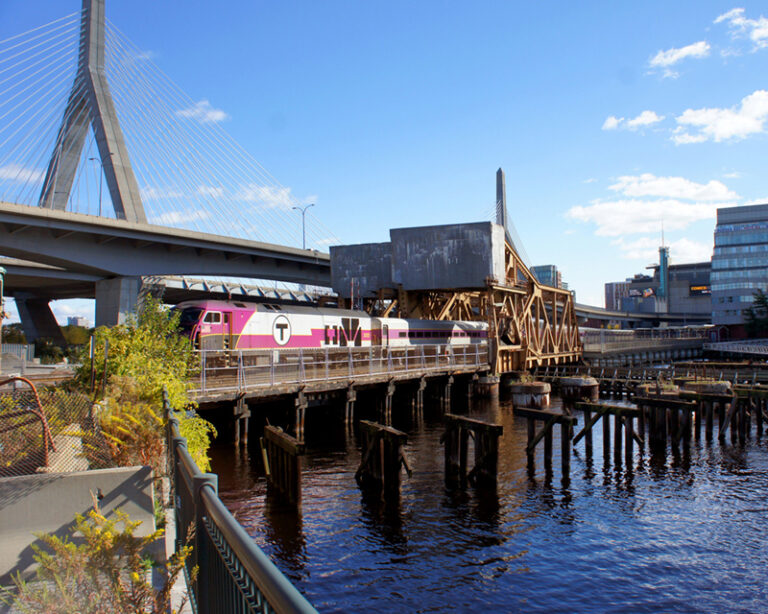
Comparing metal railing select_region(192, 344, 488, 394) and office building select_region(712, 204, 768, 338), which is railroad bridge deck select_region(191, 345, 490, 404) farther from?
office building select_region(712, 204, 768, 338)

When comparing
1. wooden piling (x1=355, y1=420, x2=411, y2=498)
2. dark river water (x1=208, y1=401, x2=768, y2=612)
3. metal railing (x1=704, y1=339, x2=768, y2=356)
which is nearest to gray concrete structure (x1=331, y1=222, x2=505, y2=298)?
dark river water (x1=208, y1=401, x2=768, y2=612)

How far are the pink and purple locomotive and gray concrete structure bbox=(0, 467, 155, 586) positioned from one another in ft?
56.1

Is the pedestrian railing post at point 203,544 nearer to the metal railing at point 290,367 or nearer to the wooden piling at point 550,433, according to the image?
the wooden piling at point 550,433

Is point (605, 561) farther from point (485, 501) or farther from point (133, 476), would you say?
point (133, 476)

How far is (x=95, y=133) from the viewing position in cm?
4050

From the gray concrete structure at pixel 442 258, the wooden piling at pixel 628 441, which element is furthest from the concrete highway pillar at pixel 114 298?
the wooden piling at pixel 628 441

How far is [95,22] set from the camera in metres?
42.0

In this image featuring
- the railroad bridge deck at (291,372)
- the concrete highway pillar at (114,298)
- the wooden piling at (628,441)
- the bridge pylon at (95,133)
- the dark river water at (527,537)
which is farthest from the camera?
the concrete highway pillar at (114,298)

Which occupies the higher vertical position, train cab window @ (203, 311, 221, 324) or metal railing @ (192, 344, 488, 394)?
train cab window @ (203, 311, 221, 324)

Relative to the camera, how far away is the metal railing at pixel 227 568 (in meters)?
2.42

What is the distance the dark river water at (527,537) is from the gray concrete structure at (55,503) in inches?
191

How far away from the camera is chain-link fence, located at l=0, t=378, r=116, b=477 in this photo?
30.1 feet

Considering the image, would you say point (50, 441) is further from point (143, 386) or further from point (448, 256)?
point (448, 256)

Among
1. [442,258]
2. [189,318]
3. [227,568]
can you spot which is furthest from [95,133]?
[227,568]
